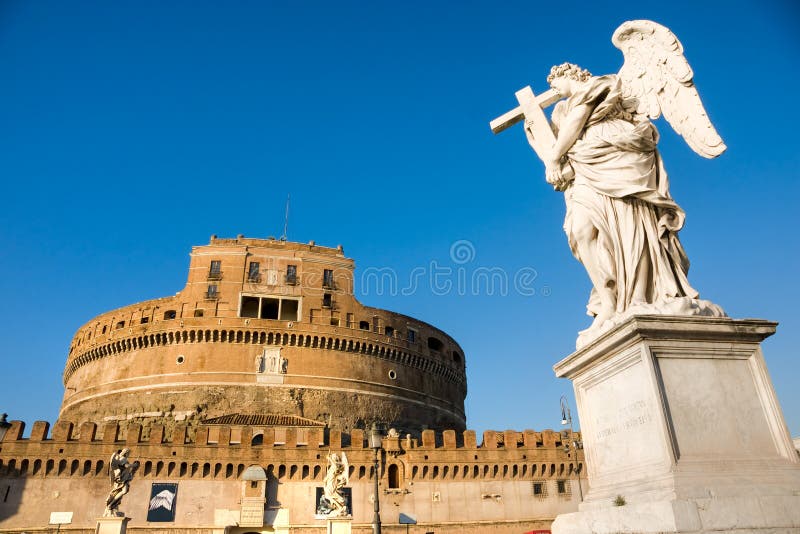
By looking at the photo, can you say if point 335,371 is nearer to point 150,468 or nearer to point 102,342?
point 150,468

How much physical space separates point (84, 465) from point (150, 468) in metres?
3.14

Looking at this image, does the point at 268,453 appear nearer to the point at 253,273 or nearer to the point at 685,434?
the point at 253,273

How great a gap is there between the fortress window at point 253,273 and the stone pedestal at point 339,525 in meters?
24.3

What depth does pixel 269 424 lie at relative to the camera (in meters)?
34.4

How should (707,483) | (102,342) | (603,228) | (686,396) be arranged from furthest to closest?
(102,342), (603,228), (686,396), (707,483)

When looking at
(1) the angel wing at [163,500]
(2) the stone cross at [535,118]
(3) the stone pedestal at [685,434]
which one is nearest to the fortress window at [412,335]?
(1) the angel wing at [163,500]

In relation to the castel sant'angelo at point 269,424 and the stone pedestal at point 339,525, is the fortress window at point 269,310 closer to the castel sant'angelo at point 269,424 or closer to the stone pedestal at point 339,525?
the castel sant'angelo at point 269,424

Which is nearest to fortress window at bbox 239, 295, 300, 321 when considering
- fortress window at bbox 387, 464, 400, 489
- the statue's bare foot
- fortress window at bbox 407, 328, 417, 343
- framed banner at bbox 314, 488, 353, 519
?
fortress window at bbox 407, 328, 417, 343

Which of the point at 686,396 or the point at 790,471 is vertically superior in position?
the point at 686,396

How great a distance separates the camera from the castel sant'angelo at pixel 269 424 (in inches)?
1064

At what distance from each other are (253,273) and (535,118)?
38.9 m

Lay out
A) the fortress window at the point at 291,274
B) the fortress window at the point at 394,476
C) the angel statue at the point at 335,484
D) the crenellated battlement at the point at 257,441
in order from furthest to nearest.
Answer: the fortress window at the point at 291,274 → the fortress window at the point at 394,476 → the crenellated battlement at the point at 257,441 → the angel statue at the point at 335,484

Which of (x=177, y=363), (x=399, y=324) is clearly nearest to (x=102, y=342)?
(x=177, y=363)

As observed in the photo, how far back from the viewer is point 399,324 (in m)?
44.5
